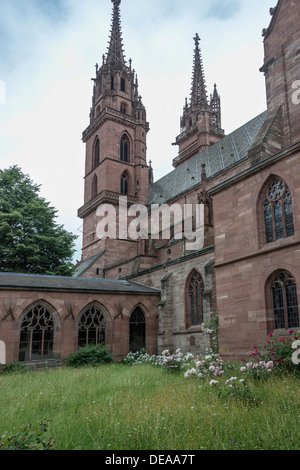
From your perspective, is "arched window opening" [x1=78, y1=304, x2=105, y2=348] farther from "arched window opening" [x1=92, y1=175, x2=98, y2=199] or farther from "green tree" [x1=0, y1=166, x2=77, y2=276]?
"arched window opening" [x1=92, y1=175, x2=98, y2=199]

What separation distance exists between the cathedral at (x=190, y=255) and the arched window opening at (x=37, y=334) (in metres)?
0.05

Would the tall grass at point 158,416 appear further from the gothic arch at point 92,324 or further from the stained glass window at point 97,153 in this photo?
the stained glass window at point 97,153

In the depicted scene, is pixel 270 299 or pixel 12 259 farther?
pixel 12 259

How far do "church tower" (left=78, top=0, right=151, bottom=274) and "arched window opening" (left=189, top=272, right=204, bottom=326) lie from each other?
1622 centimetres

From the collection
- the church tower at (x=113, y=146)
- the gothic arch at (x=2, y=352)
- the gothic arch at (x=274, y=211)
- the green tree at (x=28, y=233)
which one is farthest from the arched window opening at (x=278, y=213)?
the church tower at (x=113, y=146)

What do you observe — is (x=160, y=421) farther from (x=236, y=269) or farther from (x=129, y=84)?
(x=129, y=84)

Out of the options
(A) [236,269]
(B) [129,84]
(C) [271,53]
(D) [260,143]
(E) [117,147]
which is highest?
(B) [129,84]

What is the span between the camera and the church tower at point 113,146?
38188 mm

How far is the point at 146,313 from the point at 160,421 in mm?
15417

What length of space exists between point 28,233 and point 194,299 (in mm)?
13185

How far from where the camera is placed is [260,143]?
14.6 metres

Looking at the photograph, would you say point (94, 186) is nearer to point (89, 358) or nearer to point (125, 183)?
point (125, 183)
